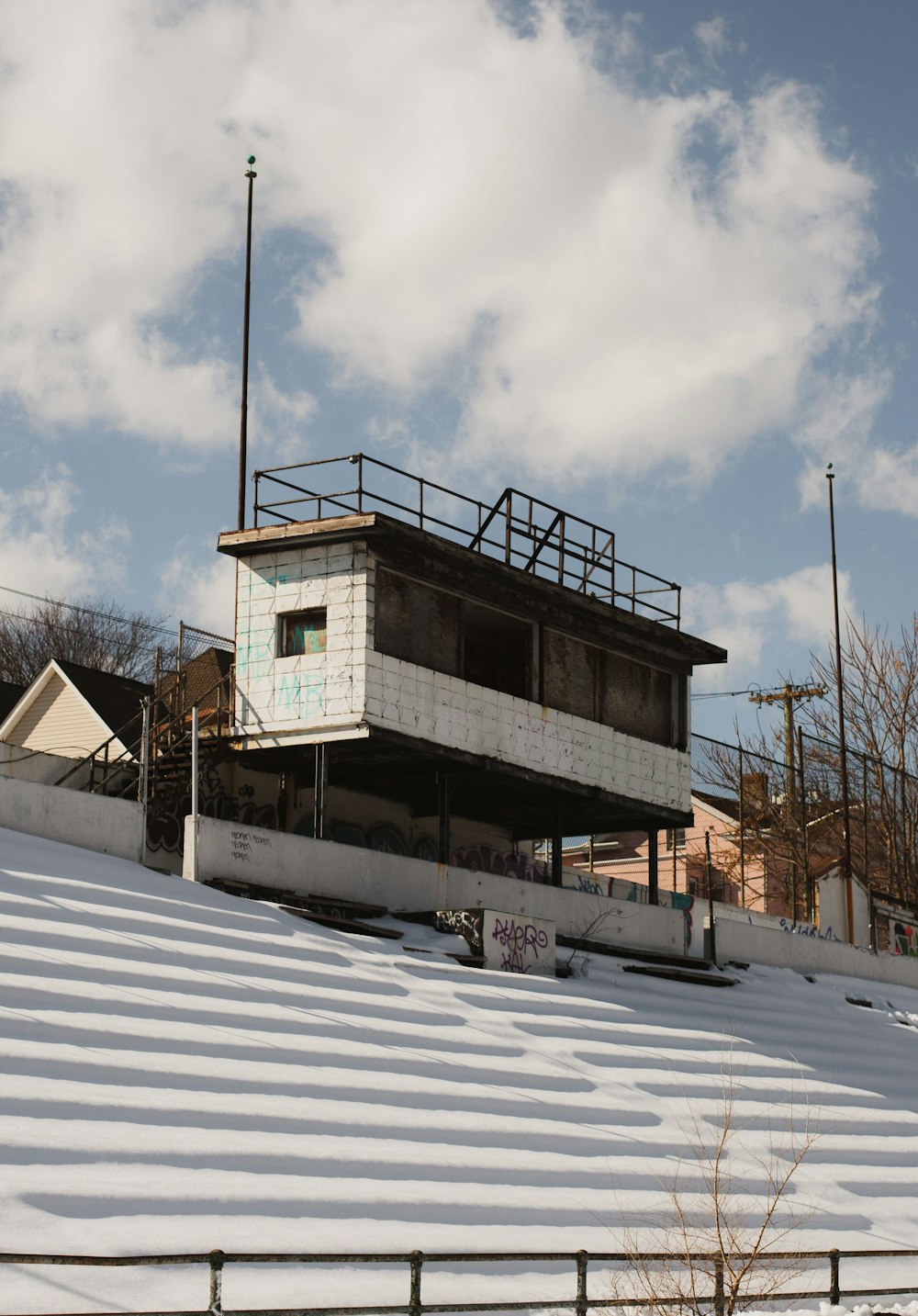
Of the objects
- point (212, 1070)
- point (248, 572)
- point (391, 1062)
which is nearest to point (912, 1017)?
point (248, 572)

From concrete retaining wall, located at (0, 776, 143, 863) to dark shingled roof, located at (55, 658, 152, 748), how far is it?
12.8m

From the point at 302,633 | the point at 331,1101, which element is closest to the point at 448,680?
the point at 302,633

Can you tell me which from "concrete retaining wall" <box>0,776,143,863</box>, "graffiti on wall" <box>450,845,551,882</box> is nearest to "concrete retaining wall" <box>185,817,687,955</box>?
"concrete retaining wall" <box>0,776,143,863</box>

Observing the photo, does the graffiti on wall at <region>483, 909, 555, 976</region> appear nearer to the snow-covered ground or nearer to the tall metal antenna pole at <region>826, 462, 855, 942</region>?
the snow-covered ground

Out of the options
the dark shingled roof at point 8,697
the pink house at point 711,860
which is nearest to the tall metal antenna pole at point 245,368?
the dark shingled roof at point 8,697

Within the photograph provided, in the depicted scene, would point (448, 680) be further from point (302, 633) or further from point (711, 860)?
point (711, 860)

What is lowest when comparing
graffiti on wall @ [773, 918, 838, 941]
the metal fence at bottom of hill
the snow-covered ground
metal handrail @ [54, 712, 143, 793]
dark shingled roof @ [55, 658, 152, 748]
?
the metal fence at bottom of hill

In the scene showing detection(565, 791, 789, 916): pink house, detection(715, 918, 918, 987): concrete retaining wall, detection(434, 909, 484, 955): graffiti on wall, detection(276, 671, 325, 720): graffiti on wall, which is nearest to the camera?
detection(434, 909, 484, 955): graffiti on wall

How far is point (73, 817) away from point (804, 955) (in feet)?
53.3

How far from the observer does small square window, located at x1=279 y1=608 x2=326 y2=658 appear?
2536 cm

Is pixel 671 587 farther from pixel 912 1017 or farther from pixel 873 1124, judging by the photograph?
pixel 873 1124

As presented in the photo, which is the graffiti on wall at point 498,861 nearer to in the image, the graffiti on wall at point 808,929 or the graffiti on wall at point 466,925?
the graffiti on wall at point 808,929

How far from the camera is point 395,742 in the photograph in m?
25.1

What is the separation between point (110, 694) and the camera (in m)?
36.1
